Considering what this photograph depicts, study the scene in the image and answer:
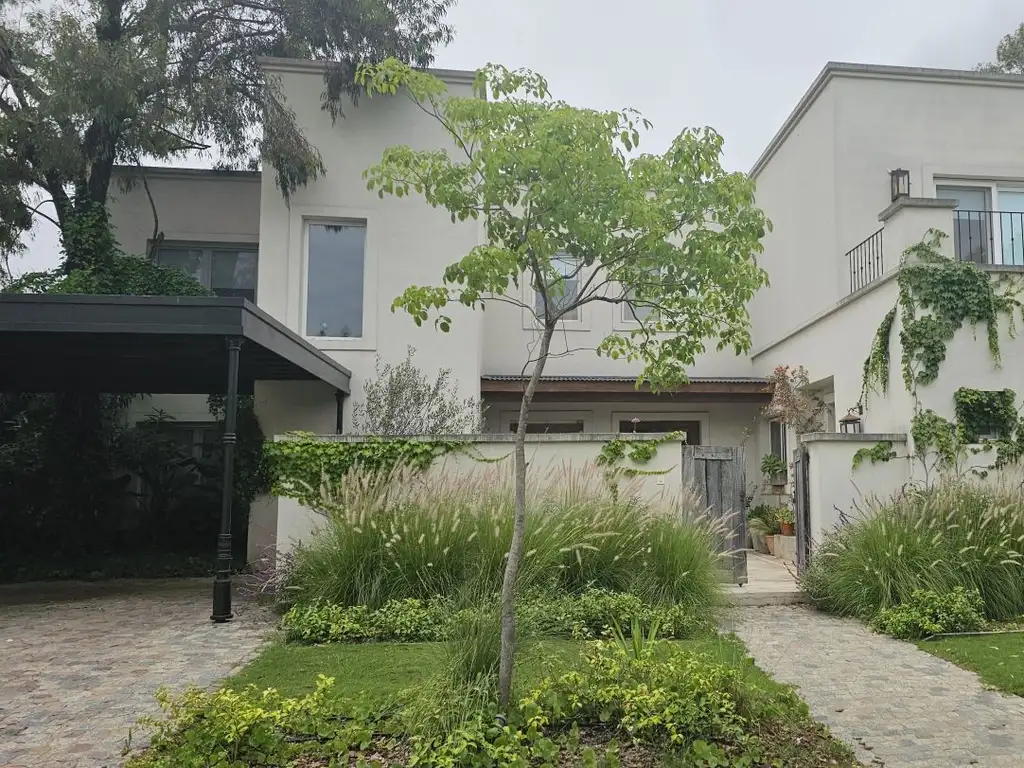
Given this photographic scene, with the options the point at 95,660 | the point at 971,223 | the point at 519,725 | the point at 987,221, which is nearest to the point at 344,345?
the point at 95,660

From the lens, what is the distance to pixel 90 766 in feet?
11.6

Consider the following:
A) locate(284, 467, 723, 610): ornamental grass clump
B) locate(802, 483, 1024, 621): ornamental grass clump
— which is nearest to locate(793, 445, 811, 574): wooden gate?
locate(802, 483, 1024, 621): ornamental grass clump

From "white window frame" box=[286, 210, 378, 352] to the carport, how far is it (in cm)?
63

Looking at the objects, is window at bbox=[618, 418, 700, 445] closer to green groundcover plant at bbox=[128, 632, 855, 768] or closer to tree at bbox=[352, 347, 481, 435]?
tree at bbox=[352, 347, 481, 435]

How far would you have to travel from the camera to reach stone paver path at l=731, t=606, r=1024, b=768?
3.78 m

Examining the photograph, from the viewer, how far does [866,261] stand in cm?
1088

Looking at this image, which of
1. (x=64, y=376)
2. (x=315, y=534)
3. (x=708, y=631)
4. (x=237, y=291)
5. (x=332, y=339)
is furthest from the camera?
(x=237, y=291)

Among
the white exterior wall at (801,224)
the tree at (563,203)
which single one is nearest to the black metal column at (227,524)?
the tree at (563,203)

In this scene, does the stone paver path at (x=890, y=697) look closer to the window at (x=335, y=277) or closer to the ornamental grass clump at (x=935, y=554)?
the ornamental grass clump at (x=935, y=554)

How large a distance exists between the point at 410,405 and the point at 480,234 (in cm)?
304

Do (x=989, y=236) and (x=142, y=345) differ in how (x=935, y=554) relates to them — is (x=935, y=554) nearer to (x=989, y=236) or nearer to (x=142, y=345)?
(x=989, y=236)

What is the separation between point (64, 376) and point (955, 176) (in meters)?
13.6

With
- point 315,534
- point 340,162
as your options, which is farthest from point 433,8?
point 315,534

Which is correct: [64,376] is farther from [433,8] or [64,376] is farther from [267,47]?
[433,8]
